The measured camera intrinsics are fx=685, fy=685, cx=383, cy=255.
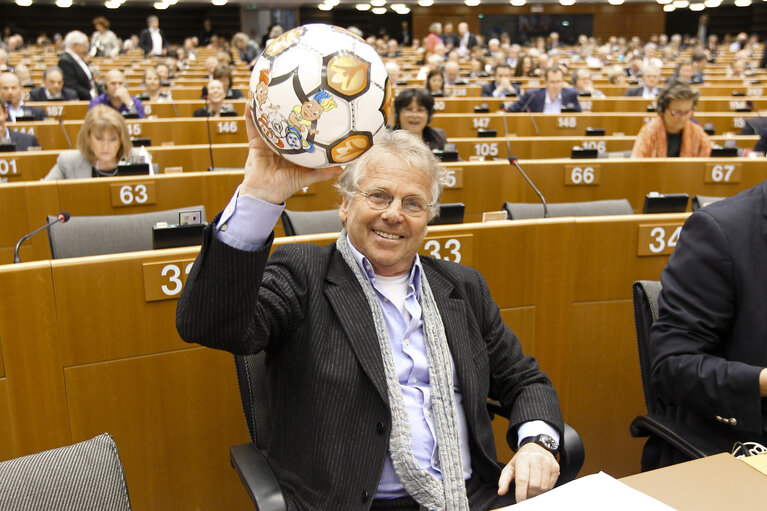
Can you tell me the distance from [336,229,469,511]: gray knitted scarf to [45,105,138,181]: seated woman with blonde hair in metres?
2.79

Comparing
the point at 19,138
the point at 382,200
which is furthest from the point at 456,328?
the point at 19,138

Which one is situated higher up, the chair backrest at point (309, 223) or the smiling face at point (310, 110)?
the smiling face at point (310, 110)

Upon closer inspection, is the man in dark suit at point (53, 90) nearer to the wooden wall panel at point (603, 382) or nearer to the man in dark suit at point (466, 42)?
the wooden wall panel at point (603, 382)

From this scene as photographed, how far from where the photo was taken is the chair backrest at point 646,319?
A: 166 cm

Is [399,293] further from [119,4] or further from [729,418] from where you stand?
[119,4]

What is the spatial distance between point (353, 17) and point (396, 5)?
263 cm

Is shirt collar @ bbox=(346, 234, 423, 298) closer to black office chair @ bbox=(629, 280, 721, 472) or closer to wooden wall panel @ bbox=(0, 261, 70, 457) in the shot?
black office chair @ bbox=(629, 280, 721, 472)

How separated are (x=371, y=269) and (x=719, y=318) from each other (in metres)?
0.77

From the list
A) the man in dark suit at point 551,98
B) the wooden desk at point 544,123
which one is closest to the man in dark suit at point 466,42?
the man in dark suit at point 551,98

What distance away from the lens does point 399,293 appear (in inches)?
61.5

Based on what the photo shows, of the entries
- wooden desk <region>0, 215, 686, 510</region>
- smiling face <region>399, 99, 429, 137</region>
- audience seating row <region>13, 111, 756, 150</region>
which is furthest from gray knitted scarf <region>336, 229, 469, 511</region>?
audience seating row <region>13, 111, 756, 150</region>

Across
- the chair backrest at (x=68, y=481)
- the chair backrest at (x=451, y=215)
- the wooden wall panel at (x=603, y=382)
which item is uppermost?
the chair backrest at (x=451, y=215)

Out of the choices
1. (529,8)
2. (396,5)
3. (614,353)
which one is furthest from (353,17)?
(614,353)

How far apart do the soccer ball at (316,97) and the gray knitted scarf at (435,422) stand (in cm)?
43
